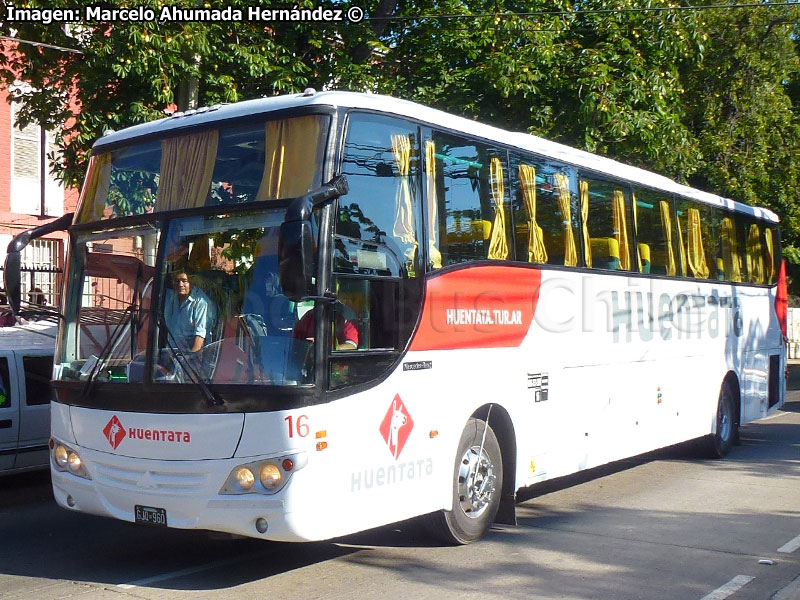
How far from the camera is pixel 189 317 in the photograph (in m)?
6.52

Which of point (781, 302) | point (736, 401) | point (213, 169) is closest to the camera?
point (213, 169)

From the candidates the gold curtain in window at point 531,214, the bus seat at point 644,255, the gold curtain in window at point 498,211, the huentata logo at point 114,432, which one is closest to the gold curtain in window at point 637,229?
the bus seat at point 644,255

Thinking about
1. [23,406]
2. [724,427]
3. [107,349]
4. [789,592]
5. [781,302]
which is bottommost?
[789,592]

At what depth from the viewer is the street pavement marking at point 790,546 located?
771cm

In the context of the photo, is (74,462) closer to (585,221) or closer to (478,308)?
(478,308)

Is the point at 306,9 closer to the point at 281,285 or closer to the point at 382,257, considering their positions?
the point at 382,257

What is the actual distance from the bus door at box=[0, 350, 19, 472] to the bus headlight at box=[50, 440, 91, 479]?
3275 mm

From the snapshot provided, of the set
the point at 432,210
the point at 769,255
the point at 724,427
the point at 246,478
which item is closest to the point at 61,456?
the point at 246,478

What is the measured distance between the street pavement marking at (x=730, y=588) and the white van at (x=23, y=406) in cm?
726

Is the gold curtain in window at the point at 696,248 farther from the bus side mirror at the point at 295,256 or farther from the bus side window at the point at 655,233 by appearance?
the bus side mirror at the point at 295,256

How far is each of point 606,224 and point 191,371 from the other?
216 inches

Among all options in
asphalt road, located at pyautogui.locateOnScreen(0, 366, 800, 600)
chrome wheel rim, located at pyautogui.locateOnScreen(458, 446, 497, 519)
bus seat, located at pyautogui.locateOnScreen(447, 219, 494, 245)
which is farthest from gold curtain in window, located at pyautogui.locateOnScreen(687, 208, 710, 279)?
chrome wheel rim, located at pyautogui.locateOnScreen(458, 446, 497, 519)

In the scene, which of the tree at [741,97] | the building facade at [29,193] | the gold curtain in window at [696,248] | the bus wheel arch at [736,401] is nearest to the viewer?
the gold curtain in window at [696,248]

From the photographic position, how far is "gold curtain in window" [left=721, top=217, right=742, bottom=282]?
13.6m
